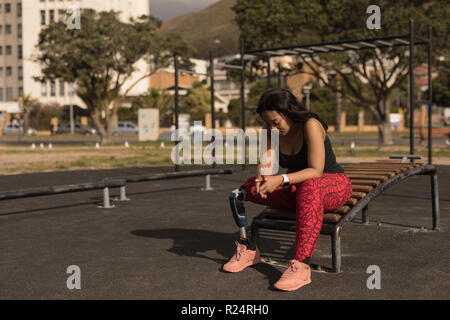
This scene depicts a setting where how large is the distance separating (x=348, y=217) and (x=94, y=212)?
15.4 feet

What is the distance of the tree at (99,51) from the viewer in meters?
32.8

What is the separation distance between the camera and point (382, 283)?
14.2 feet

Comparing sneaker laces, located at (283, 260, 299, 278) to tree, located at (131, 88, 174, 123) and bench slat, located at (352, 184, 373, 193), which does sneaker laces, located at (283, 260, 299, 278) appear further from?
tree, located at (131, 88, 174, 123)

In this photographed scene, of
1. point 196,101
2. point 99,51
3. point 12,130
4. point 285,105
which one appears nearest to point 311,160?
point 285,105

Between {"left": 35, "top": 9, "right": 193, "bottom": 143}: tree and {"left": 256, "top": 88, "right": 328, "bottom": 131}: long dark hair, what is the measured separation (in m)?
29.5

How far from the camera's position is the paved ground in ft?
13.8

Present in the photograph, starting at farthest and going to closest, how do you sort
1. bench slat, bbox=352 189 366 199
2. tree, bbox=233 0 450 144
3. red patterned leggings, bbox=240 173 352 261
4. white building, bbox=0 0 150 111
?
white building, bbox=0 0 150 111, tree, bbox=233 0 450 144, bench slat, bbox=352 189 366 199, red patterned leggings, bbox=240 173 352 261

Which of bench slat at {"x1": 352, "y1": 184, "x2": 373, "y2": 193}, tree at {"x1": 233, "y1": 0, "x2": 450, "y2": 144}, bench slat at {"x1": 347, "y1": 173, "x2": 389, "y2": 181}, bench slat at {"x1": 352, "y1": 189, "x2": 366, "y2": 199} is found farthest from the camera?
tree at {"x1": 233, "y1": 0, "x2": 450, "y2": 144}

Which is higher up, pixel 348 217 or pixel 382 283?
pixel 348 217

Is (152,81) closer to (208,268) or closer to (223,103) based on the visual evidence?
(223,103)

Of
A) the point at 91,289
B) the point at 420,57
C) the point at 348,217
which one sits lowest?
the point at 91,289

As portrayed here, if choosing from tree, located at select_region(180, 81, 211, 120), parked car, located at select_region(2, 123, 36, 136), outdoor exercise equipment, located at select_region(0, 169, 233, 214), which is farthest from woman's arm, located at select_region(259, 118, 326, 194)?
tree, located at select_region(180, 81, 211, 120)

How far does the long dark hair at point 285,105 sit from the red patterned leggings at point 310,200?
0.50m
